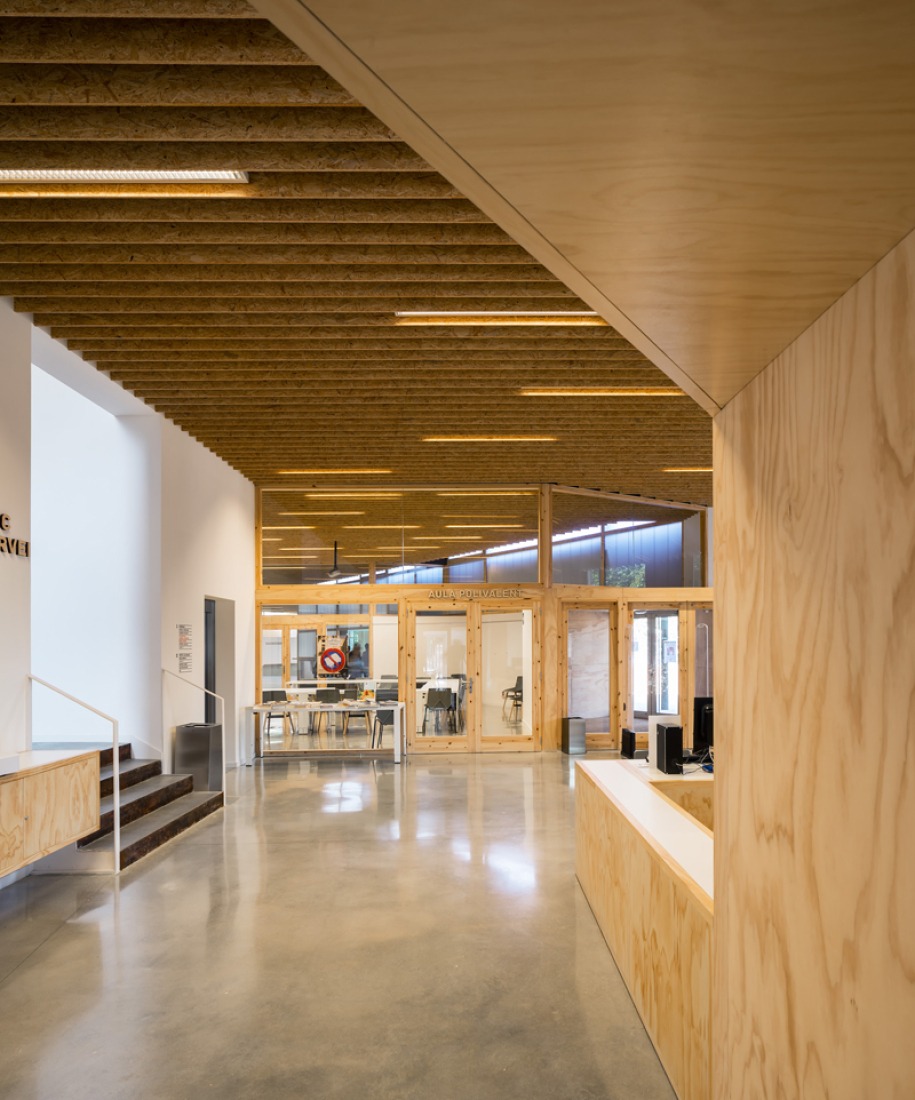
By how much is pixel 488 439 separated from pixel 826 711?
910cm

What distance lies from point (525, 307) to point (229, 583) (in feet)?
24.6

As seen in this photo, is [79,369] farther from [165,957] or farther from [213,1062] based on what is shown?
[213,1062]

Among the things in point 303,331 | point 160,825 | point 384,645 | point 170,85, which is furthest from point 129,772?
point 170,85

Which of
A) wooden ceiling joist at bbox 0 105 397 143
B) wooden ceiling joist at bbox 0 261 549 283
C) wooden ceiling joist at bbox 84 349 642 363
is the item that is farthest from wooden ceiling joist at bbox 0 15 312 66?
wooden ceiling joist at bbox 84 349 642 363

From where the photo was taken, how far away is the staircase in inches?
285

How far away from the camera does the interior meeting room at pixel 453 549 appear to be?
109 centimetres

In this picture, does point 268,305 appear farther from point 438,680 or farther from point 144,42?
point 438,680

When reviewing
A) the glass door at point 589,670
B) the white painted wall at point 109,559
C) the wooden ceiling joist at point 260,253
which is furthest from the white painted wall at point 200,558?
the glass door at point 589,670

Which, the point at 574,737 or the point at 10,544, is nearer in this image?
the point at 10,544

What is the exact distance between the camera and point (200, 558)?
10.9 metres

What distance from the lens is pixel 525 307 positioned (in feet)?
20.0

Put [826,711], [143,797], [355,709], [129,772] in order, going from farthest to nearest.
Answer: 1. [355,709]
2. [129,772]
3. [143,797]
4. [826,711]

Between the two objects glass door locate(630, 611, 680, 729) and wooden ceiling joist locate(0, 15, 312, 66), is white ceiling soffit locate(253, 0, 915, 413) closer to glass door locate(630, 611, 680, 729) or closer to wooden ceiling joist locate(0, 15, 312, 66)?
wooden ceiling joist locate(0, 15, 312, 66)

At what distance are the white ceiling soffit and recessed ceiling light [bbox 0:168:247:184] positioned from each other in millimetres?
3598
